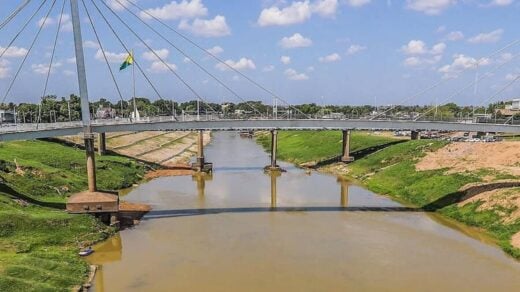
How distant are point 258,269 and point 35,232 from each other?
1490cm

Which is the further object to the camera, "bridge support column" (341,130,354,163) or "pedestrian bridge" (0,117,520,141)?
"bridge support column" (341,130,354,163)

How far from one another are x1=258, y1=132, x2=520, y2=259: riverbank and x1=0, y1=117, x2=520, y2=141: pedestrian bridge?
335 centimetres

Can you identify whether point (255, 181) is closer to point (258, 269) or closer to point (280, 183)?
point (280, 183)

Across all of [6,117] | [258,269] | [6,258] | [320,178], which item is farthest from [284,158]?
[6,258]

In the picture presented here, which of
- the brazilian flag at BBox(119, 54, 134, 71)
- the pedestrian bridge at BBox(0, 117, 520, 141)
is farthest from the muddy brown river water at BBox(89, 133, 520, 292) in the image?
the brazilian flag at BBox(119, 54, 134, 71)

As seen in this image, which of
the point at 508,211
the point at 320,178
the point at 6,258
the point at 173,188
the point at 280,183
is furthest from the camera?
the point at 320,178

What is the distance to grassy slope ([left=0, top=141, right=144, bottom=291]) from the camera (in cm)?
2423

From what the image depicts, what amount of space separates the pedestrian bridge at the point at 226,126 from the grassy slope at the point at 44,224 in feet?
13.3

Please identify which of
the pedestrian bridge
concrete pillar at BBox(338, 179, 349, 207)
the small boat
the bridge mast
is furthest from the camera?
concrete pillar at BBox(338, 179, 349, 207)

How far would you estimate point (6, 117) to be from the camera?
8262 centimetres

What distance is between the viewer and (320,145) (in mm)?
86875

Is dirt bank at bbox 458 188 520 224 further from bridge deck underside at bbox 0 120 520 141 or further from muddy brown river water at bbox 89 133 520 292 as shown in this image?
bridge deck underside at bbox 0 120 520 141

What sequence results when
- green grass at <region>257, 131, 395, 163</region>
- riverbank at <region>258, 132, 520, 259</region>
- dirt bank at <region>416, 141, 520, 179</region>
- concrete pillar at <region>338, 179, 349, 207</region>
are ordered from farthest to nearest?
green grass at <region>257, 131, 395, 163</region> < dirt bank at <region>416, 141, 520, 179</region> < concrete pillar at <region>338, 179, 349, 207</region> < riverbank at <region>258, 132, 520, 259</region>

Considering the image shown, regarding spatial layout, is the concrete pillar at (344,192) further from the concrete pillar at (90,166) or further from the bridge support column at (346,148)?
the concrete pillar at (90,166)
